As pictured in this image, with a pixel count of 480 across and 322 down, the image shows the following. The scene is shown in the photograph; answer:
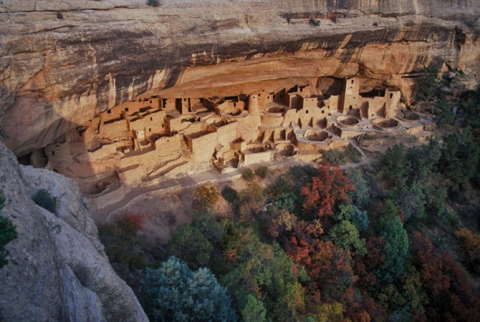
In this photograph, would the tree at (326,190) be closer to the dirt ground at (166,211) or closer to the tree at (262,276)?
the tree at (262,276)

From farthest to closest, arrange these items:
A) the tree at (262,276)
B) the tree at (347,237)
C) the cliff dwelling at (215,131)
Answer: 1. the tree at (347,237)
2. the cliff dwelling at (215,131)
3. the tree at (262,276)

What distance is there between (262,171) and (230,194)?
1.60 m

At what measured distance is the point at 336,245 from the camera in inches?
525

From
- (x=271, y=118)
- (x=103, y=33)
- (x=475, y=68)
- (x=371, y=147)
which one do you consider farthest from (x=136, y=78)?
(x=475, y=68)

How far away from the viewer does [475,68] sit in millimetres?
19156

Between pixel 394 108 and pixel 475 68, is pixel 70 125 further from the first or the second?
pixel 475 68

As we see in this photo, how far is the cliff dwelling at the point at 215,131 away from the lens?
12.2 meters

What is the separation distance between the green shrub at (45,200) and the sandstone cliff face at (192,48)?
2841 mm

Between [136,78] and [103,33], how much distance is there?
1.96 meters

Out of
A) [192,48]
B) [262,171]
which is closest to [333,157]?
[262,171]

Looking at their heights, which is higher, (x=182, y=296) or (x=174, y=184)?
(x=174, y=184)

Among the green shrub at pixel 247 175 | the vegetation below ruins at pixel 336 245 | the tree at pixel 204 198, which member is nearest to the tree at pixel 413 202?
the vegetation below ruins at pixel 336 245

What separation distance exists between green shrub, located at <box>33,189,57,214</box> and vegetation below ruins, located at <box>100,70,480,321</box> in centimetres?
284

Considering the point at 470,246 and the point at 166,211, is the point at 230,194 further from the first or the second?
the point at 470,246
